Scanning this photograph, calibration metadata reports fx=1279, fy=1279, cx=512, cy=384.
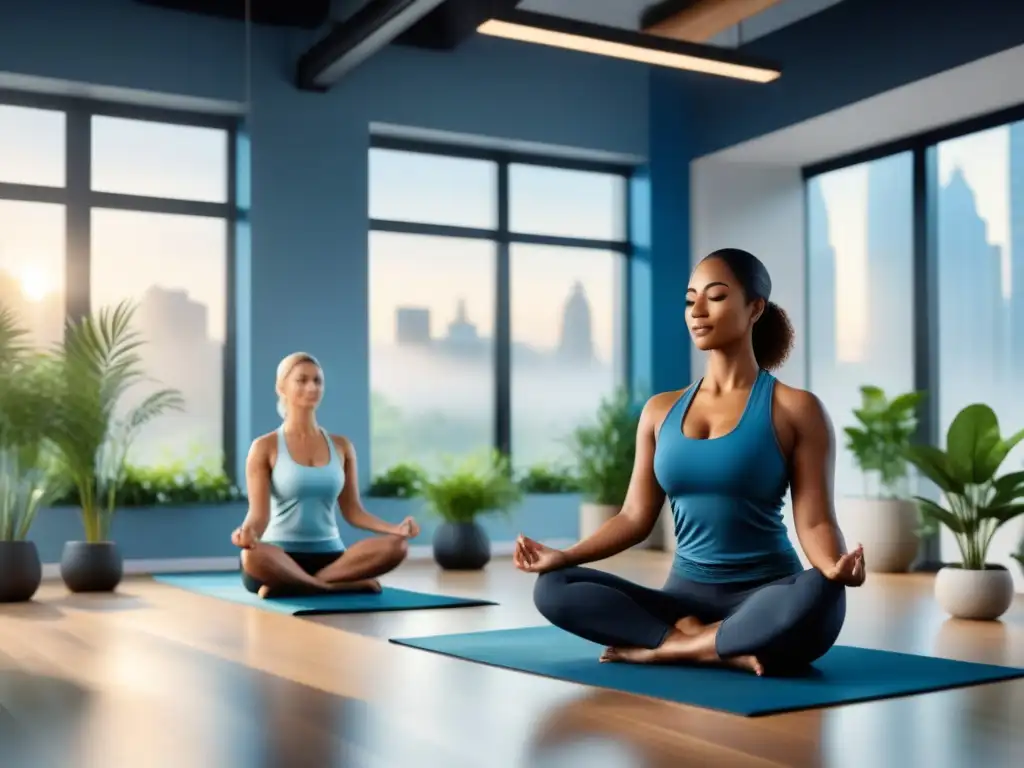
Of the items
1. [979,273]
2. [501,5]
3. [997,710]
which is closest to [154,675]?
[997,710]

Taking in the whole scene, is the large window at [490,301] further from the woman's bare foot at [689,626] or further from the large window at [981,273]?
the woman's bare foot at [689,626]

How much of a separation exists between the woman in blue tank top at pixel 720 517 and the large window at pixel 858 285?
4.49 m

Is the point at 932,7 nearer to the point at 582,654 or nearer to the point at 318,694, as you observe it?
the point at 582,654

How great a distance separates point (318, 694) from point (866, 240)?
19.9ft

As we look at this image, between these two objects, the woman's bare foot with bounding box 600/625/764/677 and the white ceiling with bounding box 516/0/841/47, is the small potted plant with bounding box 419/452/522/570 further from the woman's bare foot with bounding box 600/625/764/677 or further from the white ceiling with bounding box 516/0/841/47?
the woman's bare foot with bounding box 600/625/764/677

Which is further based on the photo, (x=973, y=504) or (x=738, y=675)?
(x=973, y=504)

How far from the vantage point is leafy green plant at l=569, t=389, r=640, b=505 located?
8.34 metres

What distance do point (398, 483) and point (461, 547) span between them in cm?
107

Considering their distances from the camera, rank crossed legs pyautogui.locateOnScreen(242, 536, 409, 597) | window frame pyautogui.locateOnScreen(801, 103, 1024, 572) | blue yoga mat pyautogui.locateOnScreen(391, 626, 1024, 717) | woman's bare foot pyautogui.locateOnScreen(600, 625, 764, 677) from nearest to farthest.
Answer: blue yoga mat pyautogui.locateOnScreen(391, 626, 1024, 717)
woman's bare foot pyautogui.locateOnScreen(600, 625, 764, 677)
crossed legs pyautogui.locateOnScreen(242, 536, 409, 597)
window frame pyautogui.locateOnScreen(801, 103, 1024, 572)

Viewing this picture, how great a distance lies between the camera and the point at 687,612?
3.60m

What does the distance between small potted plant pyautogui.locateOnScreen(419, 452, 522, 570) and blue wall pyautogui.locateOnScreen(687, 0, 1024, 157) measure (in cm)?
288

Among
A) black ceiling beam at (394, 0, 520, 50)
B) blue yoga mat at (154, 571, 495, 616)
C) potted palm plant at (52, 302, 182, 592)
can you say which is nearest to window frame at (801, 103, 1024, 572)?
black ceiling beam at (394, 0, 520, 50)

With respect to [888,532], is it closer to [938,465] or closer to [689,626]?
[938,465]

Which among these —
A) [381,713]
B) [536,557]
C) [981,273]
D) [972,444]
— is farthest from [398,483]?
[381,713]
